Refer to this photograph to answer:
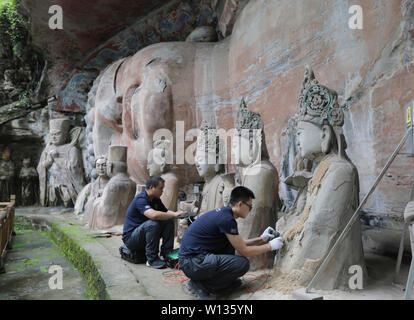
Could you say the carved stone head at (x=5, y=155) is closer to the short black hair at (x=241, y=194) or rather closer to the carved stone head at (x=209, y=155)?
the carved stone head at (x=209, y=155)

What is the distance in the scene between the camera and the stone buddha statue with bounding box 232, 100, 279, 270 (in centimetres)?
356

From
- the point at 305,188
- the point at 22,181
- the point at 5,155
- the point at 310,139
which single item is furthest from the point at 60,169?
the point at 310,139

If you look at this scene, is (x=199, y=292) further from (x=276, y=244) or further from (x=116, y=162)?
(x=116, y=162)

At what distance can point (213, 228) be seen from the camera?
2912 mm

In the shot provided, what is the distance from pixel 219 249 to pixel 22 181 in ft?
42.1

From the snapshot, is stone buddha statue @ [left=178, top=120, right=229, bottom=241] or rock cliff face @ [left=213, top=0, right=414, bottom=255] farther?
stone buddha statue @ [left=178, top=120, right=229, bottom=241]

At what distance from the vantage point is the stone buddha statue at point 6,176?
43.7 ft

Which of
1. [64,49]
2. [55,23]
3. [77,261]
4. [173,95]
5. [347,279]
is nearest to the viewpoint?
[347,279]

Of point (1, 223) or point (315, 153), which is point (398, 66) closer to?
point (315, 153)

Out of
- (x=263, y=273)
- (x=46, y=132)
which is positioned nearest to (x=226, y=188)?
(x=263, y=273)

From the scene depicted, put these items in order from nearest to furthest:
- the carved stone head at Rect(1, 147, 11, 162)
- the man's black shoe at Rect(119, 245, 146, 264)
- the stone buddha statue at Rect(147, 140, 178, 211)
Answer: the man's black shoe at Rect(119, 245, 146, 264) → the stone buddha statue at Rect(147, 140, 178, 211) → the carved stone head at Rect(1, 147, 11, 162)

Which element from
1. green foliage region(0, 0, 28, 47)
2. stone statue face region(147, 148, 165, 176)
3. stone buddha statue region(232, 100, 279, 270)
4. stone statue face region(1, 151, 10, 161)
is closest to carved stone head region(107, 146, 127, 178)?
stone statue face region(147, 148, 165, 176)

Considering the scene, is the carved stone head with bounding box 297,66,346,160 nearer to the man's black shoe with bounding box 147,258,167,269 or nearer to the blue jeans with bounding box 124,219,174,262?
the blue jeans with bounding box 124,219,174,262
